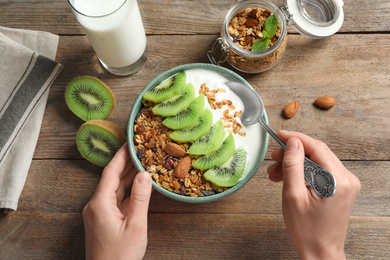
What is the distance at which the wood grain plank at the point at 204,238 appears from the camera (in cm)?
104

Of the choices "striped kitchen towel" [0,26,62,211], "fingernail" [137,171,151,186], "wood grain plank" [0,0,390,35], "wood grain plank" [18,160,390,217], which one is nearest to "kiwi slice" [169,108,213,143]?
"fingernail" [137,171,151,186]

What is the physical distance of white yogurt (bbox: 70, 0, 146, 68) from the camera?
35.3 inches

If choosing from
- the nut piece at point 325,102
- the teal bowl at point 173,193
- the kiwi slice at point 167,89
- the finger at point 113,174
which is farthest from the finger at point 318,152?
the finger at point 113,174

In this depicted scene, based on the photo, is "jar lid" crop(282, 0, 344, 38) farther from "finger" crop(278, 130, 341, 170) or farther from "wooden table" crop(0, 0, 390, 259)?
"finger" crop(278, 130, 341, 170)

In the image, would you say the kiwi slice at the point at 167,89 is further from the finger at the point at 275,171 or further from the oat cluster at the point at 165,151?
the finger at the point at 275,171

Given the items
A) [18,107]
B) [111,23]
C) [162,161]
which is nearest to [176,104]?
[162,161]

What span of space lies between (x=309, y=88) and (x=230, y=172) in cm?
39

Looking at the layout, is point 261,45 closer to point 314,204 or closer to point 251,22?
point 251,22

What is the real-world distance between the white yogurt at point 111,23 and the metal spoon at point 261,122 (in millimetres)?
296

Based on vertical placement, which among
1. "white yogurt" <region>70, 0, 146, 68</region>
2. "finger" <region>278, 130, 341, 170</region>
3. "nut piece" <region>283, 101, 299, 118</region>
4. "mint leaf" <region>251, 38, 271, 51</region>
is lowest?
"nut piece" <region>283, 101, 299, 118</region>

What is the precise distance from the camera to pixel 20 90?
1.07m

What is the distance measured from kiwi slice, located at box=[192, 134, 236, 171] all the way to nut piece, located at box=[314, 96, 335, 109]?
0.33 meters

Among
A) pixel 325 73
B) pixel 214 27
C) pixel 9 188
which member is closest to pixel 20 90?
pixel 9 188

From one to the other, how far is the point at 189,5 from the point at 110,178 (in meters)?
0.61
